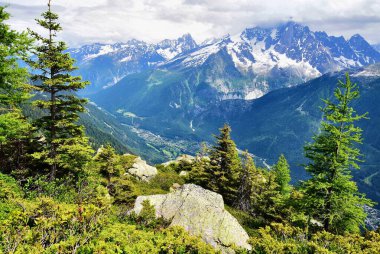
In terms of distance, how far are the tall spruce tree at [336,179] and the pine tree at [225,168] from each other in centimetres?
1431

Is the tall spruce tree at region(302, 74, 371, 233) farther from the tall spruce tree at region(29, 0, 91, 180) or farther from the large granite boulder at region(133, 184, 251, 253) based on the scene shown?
the tall spruce tree at region(29, 0, 91, 180)

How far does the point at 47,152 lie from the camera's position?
28188mm

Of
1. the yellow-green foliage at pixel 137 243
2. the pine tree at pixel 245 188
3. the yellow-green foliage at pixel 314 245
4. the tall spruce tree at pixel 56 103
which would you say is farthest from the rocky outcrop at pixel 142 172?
the yellow-green foliage at pixel 137 243

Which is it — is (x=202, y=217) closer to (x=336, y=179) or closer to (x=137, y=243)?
(x=137, y=243)

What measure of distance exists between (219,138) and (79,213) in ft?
104

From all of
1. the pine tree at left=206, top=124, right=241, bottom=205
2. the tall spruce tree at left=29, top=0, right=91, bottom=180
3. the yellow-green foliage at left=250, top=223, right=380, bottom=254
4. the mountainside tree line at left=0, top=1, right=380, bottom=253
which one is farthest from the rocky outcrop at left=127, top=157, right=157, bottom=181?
the yellow-green foliage at left=250, top=223, right=380, bottom=254

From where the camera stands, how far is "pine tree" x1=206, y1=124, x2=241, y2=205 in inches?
1644

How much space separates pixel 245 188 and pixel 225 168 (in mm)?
3948

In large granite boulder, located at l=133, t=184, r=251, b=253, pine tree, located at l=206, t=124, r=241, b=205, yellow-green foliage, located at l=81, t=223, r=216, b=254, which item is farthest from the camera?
pine tree, located at l=206, t=124, r=241, b=205

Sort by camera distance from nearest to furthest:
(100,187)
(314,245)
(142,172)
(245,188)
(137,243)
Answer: (137,243), (314,245), (100,187), (245,188), (142,172)

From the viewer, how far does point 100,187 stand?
2548cm

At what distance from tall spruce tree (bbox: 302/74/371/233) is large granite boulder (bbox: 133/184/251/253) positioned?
8.61m

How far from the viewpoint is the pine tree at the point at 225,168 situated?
4175cm

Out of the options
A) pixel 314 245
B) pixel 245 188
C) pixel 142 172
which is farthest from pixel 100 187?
pixel 142 172
